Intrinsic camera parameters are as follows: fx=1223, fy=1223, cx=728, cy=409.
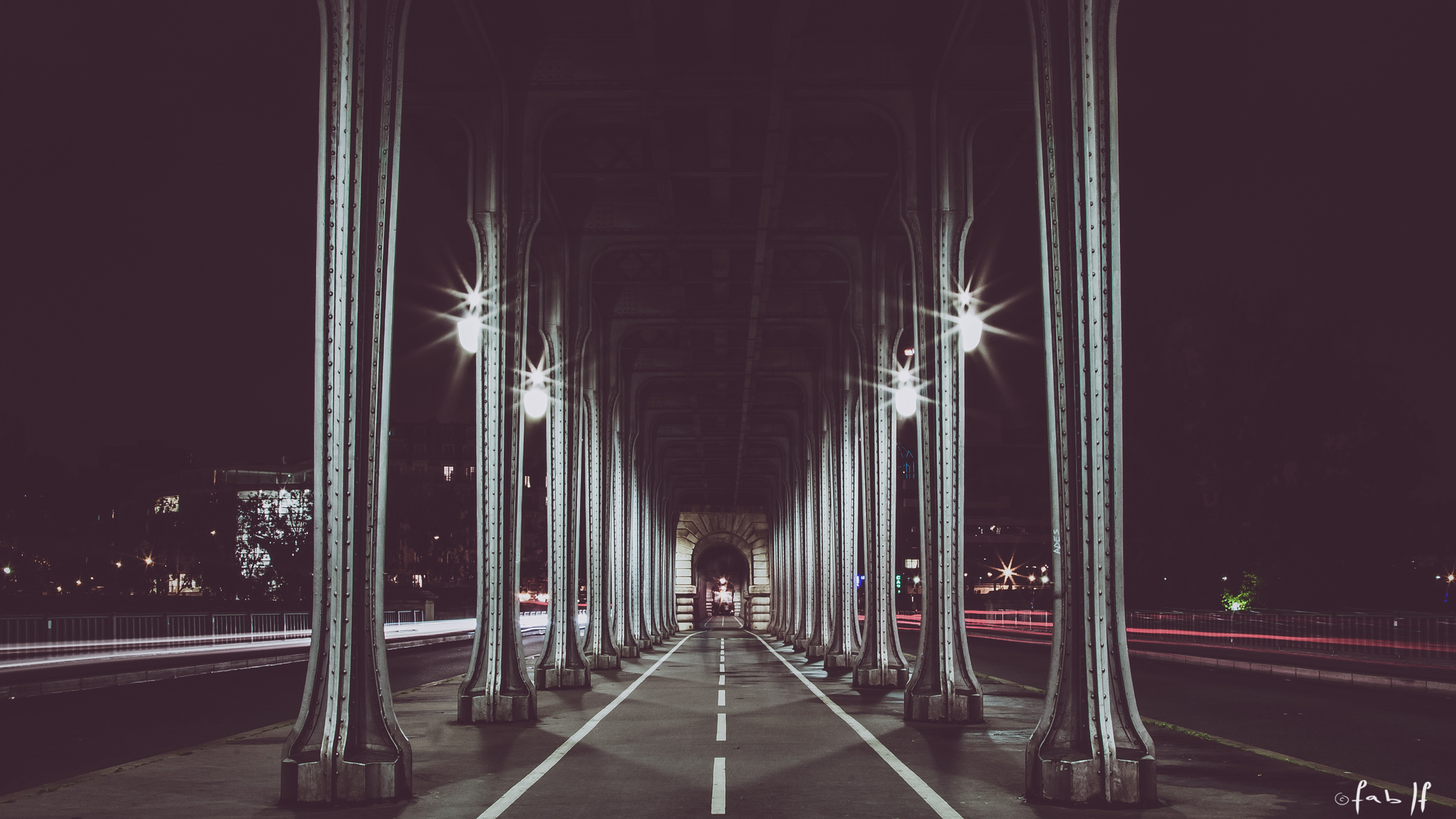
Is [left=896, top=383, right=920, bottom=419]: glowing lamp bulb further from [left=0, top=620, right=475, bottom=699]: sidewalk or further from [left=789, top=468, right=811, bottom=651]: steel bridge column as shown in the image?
[left=789, top=468, right=811, bottom=651]: steel bridge column

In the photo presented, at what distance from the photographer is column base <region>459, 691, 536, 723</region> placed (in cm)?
1638

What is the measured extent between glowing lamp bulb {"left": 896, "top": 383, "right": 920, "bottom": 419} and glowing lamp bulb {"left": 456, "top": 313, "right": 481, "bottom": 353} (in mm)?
7191

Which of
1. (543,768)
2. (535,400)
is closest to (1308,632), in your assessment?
(535,400)

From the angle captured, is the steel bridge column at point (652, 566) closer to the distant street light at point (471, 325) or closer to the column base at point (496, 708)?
the column base at point (496, 708)

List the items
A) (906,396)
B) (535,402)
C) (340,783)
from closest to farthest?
(340,783) → (535,402) → (906,396)

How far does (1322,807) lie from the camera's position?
9.05 m

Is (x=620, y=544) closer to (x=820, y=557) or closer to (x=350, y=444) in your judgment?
(x=820, y=557)

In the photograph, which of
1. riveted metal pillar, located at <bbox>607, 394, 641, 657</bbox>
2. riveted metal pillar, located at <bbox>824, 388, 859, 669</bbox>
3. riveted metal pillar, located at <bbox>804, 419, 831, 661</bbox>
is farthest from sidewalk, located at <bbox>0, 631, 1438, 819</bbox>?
riveted metal pillar, located at <bbox>607, 394, 641, 657</bbox>

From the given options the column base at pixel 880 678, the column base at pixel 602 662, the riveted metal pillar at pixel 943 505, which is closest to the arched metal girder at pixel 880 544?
the column base at pixel 880 678

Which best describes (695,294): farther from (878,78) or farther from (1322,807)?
(1322,807)

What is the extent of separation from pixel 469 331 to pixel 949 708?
8095 mm

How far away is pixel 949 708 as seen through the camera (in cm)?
1616

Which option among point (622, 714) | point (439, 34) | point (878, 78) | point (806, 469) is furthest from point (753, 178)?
point (806, 469)

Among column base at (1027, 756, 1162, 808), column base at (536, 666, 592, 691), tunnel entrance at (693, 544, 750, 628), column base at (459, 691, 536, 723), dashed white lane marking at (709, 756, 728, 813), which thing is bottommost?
tunnel entrance at (693, 544, 750, 628)
